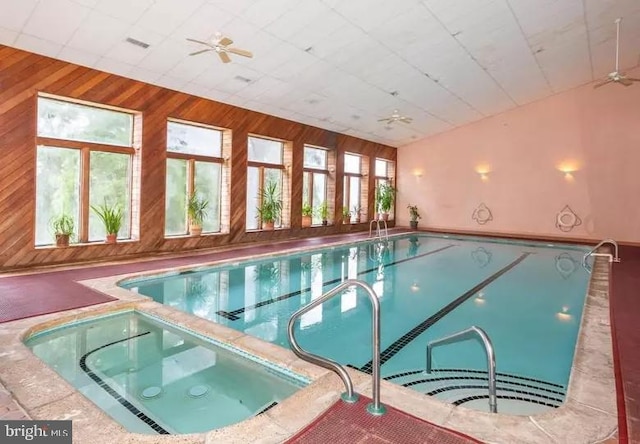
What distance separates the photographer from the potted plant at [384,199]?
13922mm

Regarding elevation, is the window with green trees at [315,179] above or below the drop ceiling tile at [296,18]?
below

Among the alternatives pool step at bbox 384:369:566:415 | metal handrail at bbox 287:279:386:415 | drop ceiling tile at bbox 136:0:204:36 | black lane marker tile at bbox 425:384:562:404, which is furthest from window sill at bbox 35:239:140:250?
black lane marker tile at bbox 425:384:562:404

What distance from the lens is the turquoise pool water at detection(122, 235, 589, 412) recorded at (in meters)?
3.39

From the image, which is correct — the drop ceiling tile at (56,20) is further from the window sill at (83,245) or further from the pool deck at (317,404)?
the pool deck at (317,404)

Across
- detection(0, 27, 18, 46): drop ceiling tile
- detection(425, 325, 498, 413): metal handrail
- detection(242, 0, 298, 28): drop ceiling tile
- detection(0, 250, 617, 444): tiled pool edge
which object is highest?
detection(242, 0, 298, 28): drop ceiling tile

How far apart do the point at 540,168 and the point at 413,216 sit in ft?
14.3

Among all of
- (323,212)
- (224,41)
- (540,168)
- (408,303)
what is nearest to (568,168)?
(540,168)

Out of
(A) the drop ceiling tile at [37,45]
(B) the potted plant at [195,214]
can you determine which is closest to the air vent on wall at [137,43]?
(A) the drop ceiling tile at [37,45]

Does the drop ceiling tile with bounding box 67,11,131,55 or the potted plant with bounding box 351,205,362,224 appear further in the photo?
the potted plant with bounding box 351,205,362,224

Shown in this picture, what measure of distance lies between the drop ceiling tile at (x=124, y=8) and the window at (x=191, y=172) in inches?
112

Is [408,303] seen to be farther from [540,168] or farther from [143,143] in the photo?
[540,168]

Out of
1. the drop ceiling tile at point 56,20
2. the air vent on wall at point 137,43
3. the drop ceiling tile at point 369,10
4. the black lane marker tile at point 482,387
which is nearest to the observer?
the black lane marker tile at point 482,387

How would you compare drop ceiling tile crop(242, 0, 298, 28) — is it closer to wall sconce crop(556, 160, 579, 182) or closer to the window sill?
the window sill

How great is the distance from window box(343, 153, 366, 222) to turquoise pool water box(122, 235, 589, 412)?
4559mm
